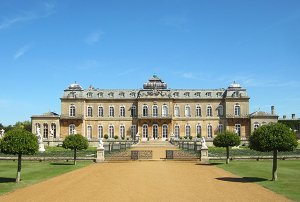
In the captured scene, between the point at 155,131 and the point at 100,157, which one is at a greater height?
the point at 155,131

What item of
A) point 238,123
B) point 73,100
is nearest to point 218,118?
point 238,123

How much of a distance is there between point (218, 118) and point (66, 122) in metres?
24.2

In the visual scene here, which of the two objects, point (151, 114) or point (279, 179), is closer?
point (279, 179)

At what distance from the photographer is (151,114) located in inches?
2009

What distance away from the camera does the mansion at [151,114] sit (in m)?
50.9

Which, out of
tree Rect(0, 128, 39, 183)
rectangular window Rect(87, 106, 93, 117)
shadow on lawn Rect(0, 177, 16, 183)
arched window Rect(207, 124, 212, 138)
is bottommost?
shadow on lawn Rect(0, 177, 16, 183)

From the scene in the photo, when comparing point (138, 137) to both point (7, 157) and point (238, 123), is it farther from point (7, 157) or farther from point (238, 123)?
point (7, 157)

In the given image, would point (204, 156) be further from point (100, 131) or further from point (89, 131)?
point (89, 131)

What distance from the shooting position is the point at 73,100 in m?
51.7

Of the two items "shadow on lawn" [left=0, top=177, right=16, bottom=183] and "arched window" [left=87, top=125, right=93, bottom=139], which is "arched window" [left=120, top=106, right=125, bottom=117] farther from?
"shadow on lawn" [left=0, top=177, right=16, bottom=183]

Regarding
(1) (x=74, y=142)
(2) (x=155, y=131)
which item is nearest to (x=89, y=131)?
(2) (x=155, y=131)

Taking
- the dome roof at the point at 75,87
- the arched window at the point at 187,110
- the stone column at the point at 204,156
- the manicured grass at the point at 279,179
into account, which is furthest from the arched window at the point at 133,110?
the manicured grass at the point at 279,179

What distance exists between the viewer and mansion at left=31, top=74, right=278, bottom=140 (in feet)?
167

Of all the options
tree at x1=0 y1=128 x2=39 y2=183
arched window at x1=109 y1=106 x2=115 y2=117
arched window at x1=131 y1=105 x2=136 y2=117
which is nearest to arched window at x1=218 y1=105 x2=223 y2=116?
arched window at x1=131 y1=105 x2=136 y2=117
